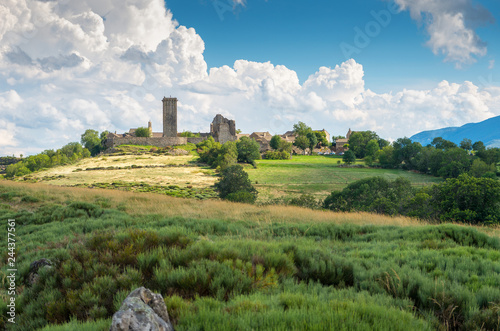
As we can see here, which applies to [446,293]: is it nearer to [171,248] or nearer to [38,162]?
[171,248]

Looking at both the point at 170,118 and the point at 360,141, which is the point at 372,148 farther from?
the point at 170,118

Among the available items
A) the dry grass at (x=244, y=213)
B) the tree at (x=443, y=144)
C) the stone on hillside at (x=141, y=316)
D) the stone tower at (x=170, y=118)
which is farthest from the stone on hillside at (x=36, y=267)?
the stone tower at (x=170, y=118)

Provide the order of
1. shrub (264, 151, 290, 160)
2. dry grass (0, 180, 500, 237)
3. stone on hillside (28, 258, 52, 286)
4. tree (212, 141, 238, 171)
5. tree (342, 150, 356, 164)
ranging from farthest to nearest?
shrub (264, 151, 290, 160), tree (342, 150, 356, 164), tree (212, 141, 238, 171), dry grass (0, 180, 500, 237), stone on hillside (28, 258, 52, 286)

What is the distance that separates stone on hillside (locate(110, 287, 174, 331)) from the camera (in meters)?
2.95

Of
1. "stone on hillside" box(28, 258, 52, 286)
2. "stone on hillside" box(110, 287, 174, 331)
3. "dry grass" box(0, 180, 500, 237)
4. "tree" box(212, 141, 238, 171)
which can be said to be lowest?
"dry grass" box(0, 180, 500, 237)

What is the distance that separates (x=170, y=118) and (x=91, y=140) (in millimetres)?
40276

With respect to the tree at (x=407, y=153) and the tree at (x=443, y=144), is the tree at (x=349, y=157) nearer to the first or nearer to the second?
the tree at (x=407, y=153)

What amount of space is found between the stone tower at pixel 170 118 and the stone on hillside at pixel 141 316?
11679cm

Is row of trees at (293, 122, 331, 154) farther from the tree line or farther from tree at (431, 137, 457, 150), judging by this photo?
the tree line

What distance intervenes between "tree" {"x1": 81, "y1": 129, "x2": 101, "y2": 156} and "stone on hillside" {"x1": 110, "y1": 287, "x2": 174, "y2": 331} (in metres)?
134

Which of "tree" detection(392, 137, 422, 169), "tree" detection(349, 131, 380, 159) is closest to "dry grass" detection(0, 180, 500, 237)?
"tree" detection(392, 137, 422, 169)

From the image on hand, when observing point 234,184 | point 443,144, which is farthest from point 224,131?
point 234,184

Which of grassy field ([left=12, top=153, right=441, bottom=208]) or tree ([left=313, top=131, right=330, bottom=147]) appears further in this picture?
tree ([left=313, top=131, right=330, bottom=147])

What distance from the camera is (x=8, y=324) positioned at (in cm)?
414
